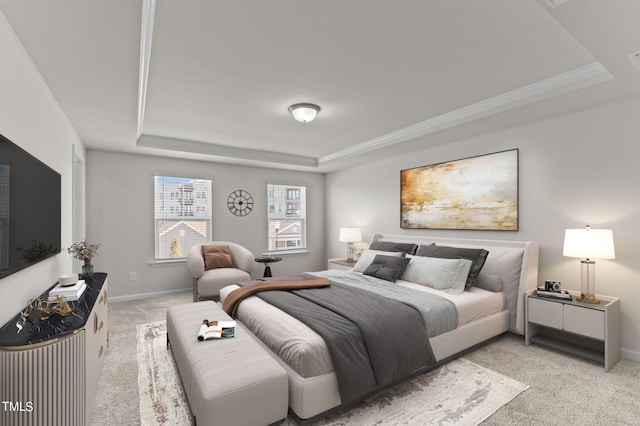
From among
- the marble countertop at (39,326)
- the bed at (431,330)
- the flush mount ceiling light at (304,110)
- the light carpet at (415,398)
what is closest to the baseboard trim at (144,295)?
the bed at (431,330)

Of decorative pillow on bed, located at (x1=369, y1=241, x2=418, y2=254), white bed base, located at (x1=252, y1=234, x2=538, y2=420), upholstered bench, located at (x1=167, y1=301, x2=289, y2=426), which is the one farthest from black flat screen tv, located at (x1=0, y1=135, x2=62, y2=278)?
decorative pillow on bed, located at (x1=369, y1=241, x2=418, y2=254)

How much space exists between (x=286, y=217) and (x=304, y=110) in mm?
3626

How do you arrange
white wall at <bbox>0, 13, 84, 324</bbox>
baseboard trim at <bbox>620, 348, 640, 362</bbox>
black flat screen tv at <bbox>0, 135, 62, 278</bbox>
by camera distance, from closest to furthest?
black flat screen tv at <bbox>0, 135, 62, 278</bbox>, white wall at <bbox>0, 13, 84, 324</bbox>, baseboard trim at <bbox>620, 348, 640, 362</bbox>

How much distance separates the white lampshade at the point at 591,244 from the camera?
2.77 metres

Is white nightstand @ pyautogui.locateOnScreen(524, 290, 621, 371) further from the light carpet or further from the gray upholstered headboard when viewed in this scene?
the light carpet

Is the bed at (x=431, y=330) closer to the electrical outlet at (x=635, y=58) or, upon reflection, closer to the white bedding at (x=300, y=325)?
the white bedding at (x=300, y=325)

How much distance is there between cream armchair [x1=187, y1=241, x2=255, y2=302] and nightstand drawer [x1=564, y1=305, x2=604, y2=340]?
399 cm

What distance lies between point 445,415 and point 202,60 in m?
3.07

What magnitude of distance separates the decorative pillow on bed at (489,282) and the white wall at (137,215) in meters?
4.04

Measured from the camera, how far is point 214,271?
4.88 meters

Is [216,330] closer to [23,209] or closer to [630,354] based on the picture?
[23,209]

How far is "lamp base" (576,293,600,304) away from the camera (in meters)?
2.90

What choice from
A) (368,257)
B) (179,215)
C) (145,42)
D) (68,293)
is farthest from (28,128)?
(368,257)

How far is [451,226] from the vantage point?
14.4ft
